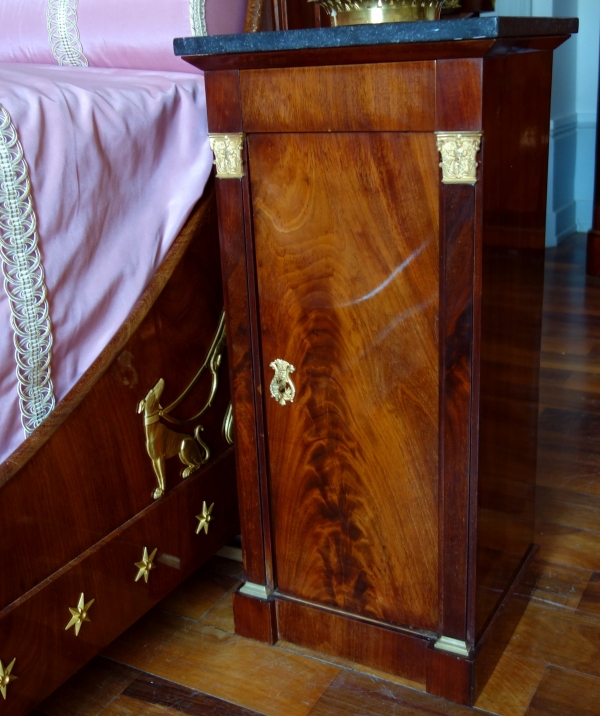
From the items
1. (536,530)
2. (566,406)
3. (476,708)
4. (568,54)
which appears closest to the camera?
(476,708)

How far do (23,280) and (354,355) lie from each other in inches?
16.1

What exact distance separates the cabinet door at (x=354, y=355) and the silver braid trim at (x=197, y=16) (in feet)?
1.11

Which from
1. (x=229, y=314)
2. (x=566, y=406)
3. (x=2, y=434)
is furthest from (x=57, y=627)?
(x=566, y=406)

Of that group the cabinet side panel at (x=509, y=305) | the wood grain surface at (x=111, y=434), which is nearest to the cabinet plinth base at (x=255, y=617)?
the wood grain surface at (x=111, y=434)

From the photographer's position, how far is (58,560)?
1067 mm

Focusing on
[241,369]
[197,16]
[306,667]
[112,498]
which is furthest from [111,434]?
[197,16]

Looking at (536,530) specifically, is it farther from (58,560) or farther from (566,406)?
(58,560)

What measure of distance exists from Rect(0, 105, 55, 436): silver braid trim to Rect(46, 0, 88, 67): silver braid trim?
20.4 inches

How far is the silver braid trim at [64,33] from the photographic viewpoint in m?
1.44

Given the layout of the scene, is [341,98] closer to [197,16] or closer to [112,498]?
[197,16]

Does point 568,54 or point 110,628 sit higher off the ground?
point 568,54

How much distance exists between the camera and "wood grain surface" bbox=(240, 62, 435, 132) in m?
0.94

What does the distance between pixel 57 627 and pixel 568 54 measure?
3.35 metres

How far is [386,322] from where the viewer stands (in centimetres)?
105
